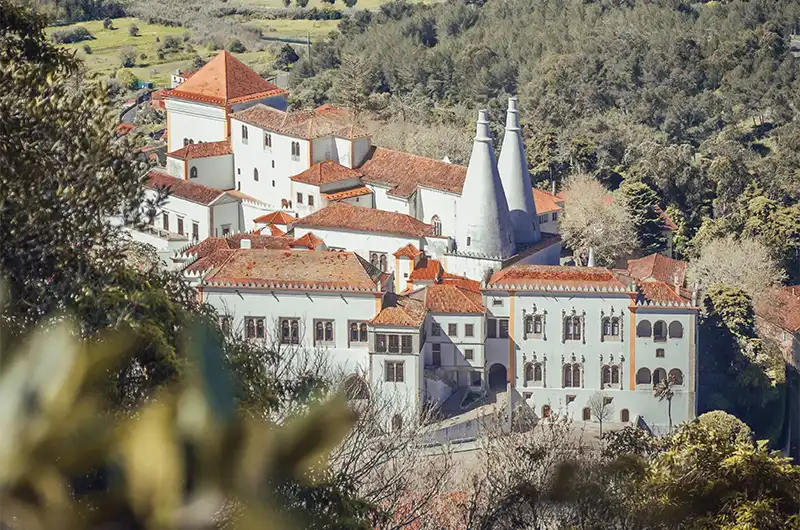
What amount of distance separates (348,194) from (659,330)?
34.5 feet

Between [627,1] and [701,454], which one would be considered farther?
[627,1]

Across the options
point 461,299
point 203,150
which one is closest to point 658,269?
point 461,299

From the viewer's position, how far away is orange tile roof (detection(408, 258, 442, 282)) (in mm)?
40750

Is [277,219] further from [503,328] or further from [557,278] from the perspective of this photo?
[557,278]

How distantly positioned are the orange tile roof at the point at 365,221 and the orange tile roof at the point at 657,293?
19.3 feet

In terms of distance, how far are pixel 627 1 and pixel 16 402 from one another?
265 feet

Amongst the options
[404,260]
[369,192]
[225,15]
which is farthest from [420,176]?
[225,15]

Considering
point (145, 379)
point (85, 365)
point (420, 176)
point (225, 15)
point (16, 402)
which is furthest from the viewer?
point (225, 15)

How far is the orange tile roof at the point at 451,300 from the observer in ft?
128

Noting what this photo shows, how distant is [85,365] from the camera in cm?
1099

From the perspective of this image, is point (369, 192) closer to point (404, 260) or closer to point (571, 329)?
point (404, 260)

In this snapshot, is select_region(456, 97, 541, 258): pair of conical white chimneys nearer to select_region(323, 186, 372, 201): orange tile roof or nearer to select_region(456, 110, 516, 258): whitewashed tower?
select_region(456, 110, 516, 258): whitewashed tower

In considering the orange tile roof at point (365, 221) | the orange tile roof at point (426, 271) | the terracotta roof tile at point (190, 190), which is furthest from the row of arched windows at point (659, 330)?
the terracotta roof tile at point (190, 190)

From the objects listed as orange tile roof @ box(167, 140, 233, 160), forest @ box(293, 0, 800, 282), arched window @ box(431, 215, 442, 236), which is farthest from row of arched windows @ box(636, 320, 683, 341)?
orange tile roof @ box(167, 140, 233, 160)
